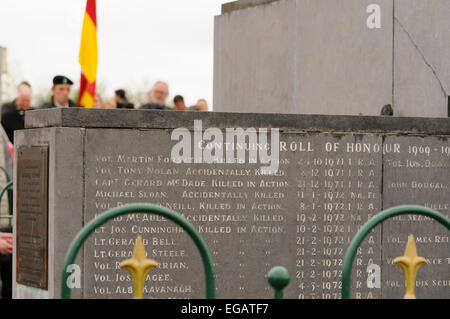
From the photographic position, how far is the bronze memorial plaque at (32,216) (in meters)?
7.20

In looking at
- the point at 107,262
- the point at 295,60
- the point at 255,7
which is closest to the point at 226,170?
the point at 107,262

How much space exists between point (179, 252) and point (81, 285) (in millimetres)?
709

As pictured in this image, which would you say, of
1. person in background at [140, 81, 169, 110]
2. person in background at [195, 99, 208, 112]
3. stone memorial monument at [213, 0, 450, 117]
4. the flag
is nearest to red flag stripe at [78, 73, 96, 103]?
the flag

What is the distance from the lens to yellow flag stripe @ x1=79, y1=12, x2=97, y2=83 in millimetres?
9172

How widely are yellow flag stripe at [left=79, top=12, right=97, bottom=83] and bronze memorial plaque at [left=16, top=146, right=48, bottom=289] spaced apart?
1761mm

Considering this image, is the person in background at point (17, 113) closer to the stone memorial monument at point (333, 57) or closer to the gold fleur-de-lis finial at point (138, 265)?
the stone memorial monument at point (333, 57)

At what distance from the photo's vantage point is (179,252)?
734 centimetres

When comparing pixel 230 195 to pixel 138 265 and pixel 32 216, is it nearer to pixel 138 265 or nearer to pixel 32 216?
pixel 32 216

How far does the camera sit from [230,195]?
293 inches

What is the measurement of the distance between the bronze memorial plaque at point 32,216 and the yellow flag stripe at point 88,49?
1.76 m

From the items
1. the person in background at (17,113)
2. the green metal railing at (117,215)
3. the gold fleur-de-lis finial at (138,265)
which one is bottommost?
the gold fleur-de-lis finial at (138,265)

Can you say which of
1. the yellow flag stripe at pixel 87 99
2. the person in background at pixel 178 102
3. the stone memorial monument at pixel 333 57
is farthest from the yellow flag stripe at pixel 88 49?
the person in background at pixel 178 102

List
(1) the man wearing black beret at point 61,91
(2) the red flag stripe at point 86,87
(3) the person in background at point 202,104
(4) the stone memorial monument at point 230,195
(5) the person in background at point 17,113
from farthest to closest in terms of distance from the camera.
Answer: (3) the person in background at point 202,104 → (5) the person in background at point 17,113 → (1) the man wearing black beret at point 61,91 → (2) the red flag stripe at point 86,87 → (4) the stone memorial monument at point 230,195
